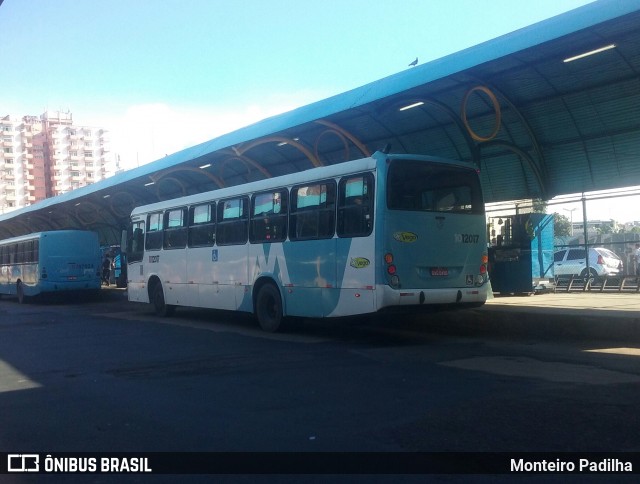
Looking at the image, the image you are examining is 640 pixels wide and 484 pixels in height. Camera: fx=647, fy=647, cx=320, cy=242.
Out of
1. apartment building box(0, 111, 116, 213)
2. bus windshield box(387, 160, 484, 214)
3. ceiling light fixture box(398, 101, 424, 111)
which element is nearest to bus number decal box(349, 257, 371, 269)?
bus windshield box(387, 160, 484, 214)

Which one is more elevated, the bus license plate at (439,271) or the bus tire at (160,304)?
the bus license plate at (439,271)

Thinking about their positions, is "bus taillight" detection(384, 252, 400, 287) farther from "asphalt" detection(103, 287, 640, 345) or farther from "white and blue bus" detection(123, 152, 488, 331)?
"asphalt" detection(103, 287, 640, 345)

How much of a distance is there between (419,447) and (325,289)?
6.82 metres

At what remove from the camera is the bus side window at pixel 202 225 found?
1620 cm

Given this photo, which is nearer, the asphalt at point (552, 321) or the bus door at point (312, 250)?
the asphalt at point (552, 321)

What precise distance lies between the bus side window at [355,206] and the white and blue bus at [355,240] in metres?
0.02

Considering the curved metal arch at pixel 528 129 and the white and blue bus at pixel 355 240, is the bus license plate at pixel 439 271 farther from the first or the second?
the curved metal arch at pixel 528 129

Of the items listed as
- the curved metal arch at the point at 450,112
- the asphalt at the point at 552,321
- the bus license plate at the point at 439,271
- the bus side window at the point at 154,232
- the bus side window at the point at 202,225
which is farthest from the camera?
the bus side window at the point at 154,232

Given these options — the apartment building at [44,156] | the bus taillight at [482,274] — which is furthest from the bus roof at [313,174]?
the apartment building at [44,156]

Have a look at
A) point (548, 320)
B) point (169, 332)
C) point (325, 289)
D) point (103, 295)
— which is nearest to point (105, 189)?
point (103, 295)

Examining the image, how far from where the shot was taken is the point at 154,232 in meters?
19.0

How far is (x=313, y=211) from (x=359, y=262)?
1855 mm

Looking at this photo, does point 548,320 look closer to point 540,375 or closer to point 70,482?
point 540,375

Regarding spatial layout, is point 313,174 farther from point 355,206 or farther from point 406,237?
point 406,237
